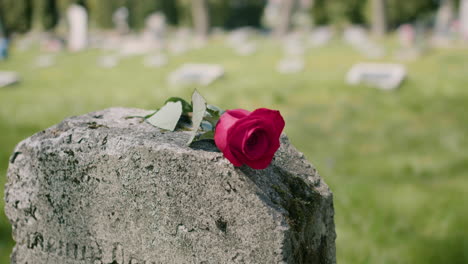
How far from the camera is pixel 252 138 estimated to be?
4.24ft

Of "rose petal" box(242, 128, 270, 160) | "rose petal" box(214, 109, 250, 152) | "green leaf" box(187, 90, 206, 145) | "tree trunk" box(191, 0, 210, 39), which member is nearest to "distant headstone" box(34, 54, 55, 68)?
"tree trunk" box(191, 0, 210, 39)

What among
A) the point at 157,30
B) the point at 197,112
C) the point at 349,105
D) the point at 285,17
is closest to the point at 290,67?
the point at 349,105

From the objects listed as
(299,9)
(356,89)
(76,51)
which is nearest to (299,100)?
(356,89)

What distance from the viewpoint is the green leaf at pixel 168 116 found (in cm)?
162

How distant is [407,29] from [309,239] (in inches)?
405

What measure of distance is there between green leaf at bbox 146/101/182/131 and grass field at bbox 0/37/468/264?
631 mm

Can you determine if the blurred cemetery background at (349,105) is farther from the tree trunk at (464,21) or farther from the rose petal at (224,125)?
the rose petal at (224,125)

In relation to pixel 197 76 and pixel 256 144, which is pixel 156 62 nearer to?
pixel 197 76

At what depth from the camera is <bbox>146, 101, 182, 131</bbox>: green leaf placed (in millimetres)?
1615

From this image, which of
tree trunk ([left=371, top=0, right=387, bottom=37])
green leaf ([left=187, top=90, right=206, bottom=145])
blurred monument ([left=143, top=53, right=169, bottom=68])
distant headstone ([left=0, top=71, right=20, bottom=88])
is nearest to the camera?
green leaf ([left=187, top=90, right=206, bottom=145])

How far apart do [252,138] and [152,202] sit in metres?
0.40

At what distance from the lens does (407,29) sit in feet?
35.2

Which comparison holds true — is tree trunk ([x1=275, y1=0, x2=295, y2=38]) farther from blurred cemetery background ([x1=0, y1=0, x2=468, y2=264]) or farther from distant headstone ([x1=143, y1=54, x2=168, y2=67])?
distant headstone ([x1=143, y1=54, x2=168, y2=67])

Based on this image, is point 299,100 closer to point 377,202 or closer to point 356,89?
point 356,89
